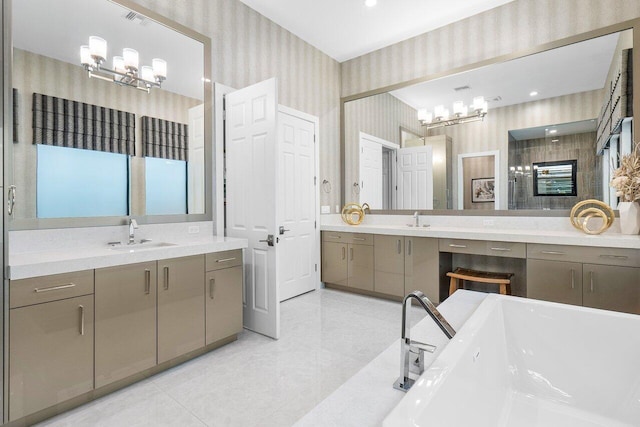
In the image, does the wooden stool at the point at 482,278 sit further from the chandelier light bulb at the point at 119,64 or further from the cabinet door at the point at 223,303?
the chandelier light bulb at the point at 119,64

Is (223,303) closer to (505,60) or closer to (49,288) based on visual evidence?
(49,288)

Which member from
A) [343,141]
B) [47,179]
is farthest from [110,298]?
[343,141]

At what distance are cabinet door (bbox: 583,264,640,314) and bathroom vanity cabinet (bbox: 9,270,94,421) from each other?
Answer: 364 centimetres

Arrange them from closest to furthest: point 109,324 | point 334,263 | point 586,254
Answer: point 109,324
point 586,254
point 334,263

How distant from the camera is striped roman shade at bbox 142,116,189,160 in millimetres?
2656

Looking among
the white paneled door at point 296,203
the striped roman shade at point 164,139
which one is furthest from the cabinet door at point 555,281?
the striped roman shade at point 164,139

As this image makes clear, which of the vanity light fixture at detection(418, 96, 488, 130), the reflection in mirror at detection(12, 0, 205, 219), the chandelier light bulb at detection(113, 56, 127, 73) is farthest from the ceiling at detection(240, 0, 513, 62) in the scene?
the chandelier light bulb at detection(113, 56, 127, 73)

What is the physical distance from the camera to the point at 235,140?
3.09 metres

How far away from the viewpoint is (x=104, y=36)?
2.40m

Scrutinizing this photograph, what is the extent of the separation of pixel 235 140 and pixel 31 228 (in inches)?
65.7

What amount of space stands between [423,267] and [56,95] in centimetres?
354

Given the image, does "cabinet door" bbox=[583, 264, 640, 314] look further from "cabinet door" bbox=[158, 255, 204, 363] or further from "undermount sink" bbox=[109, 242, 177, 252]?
"undermount sink" bbox=[109, 242, 177, 252]

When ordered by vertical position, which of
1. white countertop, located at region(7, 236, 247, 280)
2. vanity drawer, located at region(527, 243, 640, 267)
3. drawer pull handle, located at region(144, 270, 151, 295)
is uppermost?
white countertop, located at region(7, 236, 247, 280)

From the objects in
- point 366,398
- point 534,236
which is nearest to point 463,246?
point 534,236
